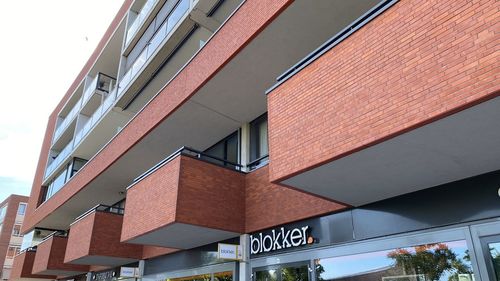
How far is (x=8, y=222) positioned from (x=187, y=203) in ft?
225

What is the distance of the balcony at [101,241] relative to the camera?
1465 centimetres

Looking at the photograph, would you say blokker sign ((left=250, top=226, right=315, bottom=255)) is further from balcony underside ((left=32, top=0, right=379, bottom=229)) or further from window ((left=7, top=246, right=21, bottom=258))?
window ((left=7, top=246, right=21, bottom=258))

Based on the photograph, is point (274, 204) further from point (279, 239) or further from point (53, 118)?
point (53, 118)

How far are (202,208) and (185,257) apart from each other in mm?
3659

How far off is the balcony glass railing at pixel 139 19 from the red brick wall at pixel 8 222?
60.2 m

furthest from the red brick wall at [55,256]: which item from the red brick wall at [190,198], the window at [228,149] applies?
the window at [228,149]

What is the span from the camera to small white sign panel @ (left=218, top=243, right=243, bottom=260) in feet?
31.6

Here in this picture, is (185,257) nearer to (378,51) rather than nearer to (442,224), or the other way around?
(442,224)

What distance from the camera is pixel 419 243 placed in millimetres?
6699

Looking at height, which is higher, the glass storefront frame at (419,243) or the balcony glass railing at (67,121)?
the balcony glass railing at (67,121)

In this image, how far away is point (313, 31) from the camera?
8.22 metres

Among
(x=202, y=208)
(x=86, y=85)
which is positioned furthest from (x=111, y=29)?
(x=202, y=208)

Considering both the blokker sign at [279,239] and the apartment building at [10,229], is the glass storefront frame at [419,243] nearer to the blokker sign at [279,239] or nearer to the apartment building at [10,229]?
the blokker sign at [279,239]

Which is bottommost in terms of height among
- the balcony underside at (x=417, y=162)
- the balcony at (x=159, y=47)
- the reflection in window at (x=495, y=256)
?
the reflection in window at (x=495, y=256)
